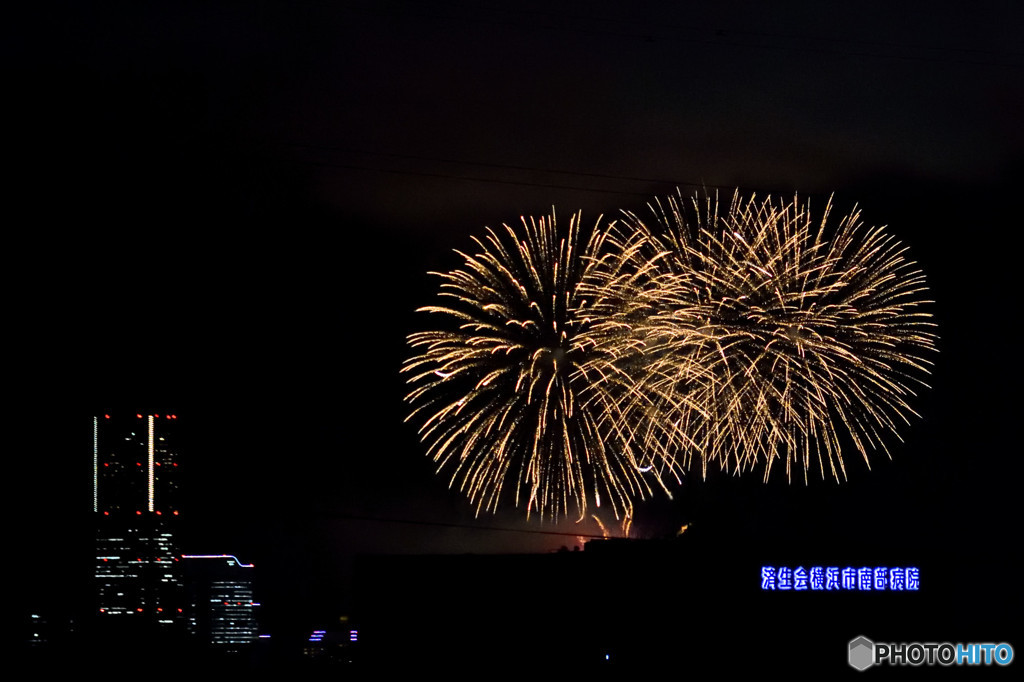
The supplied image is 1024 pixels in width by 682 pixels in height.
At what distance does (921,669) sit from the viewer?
40031 mm

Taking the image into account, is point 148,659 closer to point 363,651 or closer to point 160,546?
point 363,651

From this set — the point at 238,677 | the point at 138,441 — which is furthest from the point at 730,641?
the point at 138,441

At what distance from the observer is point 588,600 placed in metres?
44.0

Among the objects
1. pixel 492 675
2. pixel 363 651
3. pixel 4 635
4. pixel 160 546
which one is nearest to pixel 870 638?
pixel 492 675

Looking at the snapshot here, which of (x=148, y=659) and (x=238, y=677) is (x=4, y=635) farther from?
(x=238, y=677)

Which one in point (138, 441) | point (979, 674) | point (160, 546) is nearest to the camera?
point (979, 674)

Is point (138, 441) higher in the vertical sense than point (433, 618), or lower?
higher

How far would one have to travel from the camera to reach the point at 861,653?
4084 cm

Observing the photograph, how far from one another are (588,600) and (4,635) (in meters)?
62.7

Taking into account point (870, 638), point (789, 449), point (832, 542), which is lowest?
point (870, 638)

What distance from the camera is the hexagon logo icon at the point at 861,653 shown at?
40031 millimetres

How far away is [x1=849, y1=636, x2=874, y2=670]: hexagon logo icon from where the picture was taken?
40.0m

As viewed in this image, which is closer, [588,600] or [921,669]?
[921,669]

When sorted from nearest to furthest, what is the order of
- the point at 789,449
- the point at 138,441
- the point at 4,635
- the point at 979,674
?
the point at 789,449 < the point at 979,674 < the point at 4,635 < the point at 138,441
